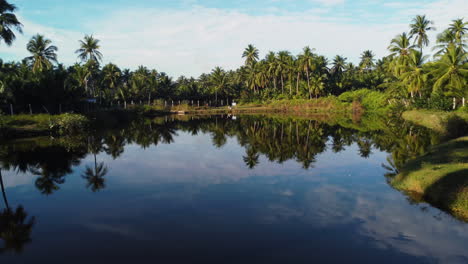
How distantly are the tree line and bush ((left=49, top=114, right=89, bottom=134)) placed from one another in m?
4.93

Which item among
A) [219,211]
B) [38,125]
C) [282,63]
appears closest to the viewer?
[219,211]

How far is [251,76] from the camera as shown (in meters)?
92.4

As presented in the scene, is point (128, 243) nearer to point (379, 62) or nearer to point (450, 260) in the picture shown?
point (450, 260)

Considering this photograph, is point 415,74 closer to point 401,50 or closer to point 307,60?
point 401,50

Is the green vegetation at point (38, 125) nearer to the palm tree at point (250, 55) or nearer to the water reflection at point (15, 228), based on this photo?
the water reflection at point (15, 228)

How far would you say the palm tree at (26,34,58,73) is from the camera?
55.2 meters

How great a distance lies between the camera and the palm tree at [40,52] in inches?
Result: 2174

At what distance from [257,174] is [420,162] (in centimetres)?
828

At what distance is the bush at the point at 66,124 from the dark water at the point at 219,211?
31.9ft

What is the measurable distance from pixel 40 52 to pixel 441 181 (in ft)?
208

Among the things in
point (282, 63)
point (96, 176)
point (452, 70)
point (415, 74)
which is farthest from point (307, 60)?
point (96, 176)

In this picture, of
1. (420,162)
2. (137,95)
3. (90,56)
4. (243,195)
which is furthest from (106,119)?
(420,162)

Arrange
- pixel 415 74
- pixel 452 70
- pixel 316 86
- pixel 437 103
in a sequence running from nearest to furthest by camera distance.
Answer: pixel 452 70 → pixel 437 103 → pixel 415 74 → pixel 316 86

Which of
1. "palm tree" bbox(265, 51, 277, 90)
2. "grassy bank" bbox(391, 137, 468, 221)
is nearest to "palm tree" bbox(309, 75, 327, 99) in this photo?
"palm tree" bbox(265, 51, 277, 90)
